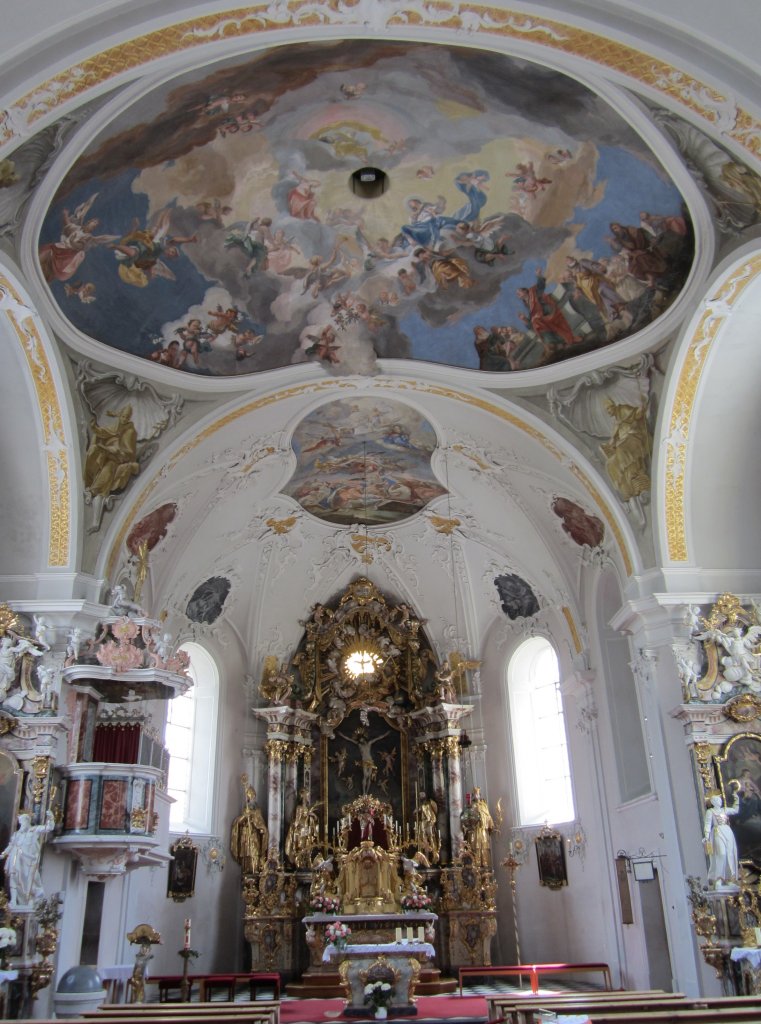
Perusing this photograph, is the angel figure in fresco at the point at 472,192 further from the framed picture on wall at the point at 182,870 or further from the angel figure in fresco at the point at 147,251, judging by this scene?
the framed picture on wall at the point at 182,870

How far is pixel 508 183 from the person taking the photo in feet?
39.4

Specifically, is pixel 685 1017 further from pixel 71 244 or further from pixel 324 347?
pixel 71 244

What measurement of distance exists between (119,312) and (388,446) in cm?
594

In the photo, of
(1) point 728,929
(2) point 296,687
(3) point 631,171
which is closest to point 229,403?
(3) point 631,171

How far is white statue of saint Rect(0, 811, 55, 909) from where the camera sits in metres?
11.4

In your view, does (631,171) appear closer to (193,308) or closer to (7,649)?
(193,308)

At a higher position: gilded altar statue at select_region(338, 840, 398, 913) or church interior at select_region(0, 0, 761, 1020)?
church interior at select_region(0, 0, 761, 1020)

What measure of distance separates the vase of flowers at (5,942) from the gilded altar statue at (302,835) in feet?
26.6

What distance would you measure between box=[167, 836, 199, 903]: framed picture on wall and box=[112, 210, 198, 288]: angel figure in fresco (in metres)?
10.4

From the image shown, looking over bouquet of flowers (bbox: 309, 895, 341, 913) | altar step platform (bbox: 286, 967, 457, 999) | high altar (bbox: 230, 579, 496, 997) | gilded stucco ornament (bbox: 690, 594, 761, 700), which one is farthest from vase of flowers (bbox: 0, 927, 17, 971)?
gilded stucco ornament (bbox: 690, 594, 761, 700)

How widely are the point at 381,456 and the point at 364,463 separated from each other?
0.45 meters

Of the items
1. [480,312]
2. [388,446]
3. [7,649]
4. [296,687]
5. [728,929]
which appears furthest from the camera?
[296,687]

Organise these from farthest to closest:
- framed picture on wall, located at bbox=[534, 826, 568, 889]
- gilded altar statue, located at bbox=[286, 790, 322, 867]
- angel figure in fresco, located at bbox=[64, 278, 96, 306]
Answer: gilded altar statue, located at bbox=[286, 790, 322, 867]
framed picture on wall, located at bbox=[534, 826, 568, 889]
angel figure in fresco, located at bbox=[64, 278, 96, 306]

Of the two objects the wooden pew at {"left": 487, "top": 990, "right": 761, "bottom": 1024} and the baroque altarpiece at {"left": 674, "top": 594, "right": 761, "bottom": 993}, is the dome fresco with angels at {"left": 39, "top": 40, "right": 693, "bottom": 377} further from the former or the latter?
the wooden pew at {"left": 487, "top": 990, "right": 761, "bottom": 1024}
